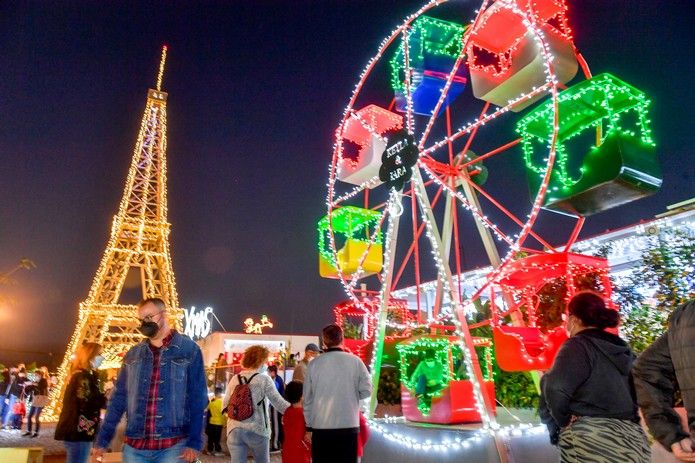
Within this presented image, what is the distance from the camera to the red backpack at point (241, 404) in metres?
4.75

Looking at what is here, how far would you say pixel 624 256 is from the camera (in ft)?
87.5

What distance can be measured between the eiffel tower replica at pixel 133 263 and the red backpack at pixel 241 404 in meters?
25.8

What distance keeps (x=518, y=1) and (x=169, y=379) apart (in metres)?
7.02

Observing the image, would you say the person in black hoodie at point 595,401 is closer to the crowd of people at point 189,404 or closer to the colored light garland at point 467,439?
the crowd of people at point 189,404

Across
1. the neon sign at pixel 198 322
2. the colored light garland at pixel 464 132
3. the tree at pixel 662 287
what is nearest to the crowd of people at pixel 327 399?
the colored light garland at pixel 464 132

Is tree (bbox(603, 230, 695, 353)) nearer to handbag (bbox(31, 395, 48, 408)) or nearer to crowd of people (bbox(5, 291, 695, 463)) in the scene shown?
crowd of people (bbox(5, 291, 695, 463))

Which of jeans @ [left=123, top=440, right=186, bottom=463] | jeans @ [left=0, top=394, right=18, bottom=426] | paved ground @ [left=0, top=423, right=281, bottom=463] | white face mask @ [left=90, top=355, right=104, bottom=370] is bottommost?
paved ground @ [left=0, top=423, right=281, bottom=463]

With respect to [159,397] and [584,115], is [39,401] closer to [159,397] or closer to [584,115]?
[159,397]

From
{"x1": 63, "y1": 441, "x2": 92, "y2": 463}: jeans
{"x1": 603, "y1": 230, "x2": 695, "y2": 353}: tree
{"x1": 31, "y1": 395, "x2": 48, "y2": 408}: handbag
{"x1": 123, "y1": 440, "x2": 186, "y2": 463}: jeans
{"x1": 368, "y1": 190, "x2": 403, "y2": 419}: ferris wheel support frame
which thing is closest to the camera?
{"x1": 123, "y1": 440, "x2": 186, "y2": 463}: jeans

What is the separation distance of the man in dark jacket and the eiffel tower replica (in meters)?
29.3

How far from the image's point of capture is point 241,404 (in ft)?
15.7

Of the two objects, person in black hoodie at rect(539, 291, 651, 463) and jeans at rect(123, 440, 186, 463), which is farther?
jeans at rect(123, 440, 186, 463)

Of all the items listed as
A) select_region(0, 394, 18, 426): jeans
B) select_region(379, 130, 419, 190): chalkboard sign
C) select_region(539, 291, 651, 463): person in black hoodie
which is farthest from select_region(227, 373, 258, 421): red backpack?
select_region(0, 394, 18, 426): jeans

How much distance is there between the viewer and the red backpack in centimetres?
475
